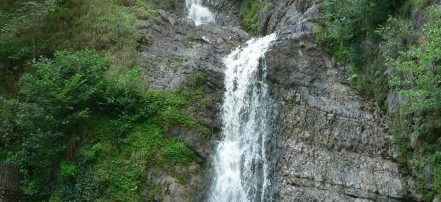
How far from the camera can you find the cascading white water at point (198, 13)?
26516 mm

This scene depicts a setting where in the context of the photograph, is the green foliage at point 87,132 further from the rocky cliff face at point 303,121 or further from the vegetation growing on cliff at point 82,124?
the rocky cliff face at point 303,121

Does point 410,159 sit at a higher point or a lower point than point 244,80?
lower

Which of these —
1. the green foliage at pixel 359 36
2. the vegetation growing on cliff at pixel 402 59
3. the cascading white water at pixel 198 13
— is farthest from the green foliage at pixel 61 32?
the vegetation growing on cliff at pixel 402 59

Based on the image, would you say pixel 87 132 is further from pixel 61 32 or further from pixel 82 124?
pixel 61 32

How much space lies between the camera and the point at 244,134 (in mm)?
14539

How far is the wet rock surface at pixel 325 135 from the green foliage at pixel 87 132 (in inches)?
141

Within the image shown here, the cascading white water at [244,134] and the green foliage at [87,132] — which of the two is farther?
the cascading white water at [244,134]

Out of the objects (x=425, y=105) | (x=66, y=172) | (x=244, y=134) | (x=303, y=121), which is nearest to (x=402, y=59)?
(x=425, y=105)

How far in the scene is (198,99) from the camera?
14.9 meters

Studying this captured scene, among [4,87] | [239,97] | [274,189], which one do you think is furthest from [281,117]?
[4,87]

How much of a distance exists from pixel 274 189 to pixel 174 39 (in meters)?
9.68

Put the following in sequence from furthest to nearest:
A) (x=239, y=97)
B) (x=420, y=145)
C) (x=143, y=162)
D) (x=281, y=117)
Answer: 1. (x=239, y=97)
2. (x=281, y=117)
3. (x=143, y=162)
4. (x=420, y=145)

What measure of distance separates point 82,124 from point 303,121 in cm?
794

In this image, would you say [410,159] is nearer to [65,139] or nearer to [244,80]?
[244,80]
